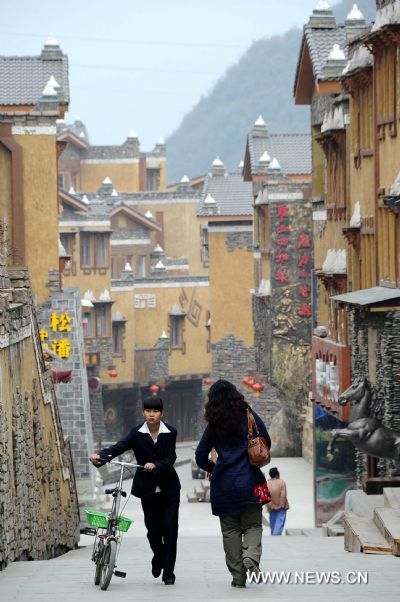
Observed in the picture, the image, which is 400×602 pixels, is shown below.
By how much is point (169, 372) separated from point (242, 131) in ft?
420

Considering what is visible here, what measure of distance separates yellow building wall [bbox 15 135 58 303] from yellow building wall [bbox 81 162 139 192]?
4537 centimetres

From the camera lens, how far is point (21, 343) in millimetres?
19906

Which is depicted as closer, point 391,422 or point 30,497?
point 30,497

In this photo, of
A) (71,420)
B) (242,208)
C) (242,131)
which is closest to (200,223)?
(242,208)

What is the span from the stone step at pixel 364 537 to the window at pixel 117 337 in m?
50.1

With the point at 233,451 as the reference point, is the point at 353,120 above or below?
above

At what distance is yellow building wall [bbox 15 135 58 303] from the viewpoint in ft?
130

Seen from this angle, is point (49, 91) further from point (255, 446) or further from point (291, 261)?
point (255, 446)

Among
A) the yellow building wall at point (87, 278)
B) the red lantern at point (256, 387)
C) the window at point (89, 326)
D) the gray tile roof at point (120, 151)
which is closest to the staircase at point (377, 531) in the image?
the red lantern at point (256, 387)

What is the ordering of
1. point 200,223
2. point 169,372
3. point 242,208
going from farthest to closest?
point 200,223 < point 169,372 < point 242,208

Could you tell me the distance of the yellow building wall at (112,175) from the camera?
85.4 m

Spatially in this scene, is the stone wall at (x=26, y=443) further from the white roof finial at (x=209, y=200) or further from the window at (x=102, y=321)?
the window at (x=102, y=321)

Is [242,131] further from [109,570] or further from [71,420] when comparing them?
[109,570]

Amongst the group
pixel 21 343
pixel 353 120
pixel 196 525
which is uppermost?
pixel 353 120
